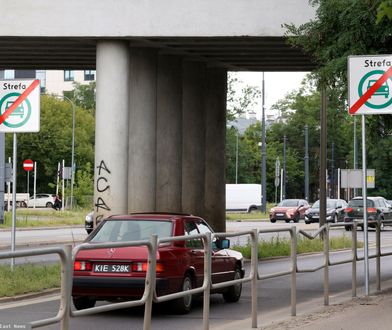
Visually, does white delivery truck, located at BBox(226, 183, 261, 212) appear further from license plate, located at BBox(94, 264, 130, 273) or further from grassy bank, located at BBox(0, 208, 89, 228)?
license plate, located at BBox(94, 264, 130, 273)

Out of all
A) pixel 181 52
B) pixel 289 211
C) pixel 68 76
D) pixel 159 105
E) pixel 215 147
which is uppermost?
pixel 68 76

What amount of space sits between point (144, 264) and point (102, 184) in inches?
632

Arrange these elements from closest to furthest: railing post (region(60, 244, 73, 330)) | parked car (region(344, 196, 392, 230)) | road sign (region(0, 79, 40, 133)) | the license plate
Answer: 1. railing post (region(60, 244, 73, 330))
2. the license plate
3. road sign (region(0, 79, 40, 133))
4. parked car (region(344, 196, 392, 230))

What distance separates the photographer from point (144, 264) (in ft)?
34.3

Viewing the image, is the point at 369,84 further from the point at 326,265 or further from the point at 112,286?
the point at 112,286

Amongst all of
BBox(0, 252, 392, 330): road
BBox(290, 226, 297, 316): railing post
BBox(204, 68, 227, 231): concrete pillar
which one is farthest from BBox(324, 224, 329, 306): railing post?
BBox(204, 68, 227, 231): concrete pillar

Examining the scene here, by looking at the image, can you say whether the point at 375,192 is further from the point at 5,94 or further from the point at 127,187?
the point at 5,94

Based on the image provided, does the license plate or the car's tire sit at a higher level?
the license plate

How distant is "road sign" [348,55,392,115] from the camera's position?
15516 millimetres

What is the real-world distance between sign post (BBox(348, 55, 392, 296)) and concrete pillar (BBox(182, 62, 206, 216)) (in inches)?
660

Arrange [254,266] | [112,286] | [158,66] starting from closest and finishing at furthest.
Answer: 1. [254,266]
2. [112,286]
3. [158,66]

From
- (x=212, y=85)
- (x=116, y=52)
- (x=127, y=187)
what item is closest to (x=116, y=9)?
(x=116, y=52)

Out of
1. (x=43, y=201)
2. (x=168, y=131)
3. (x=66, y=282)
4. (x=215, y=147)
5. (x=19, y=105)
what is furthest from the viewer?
(x=43, y=201)

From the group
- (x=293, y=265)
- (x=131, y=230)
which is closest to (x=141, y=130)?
(x=131, y=230)
